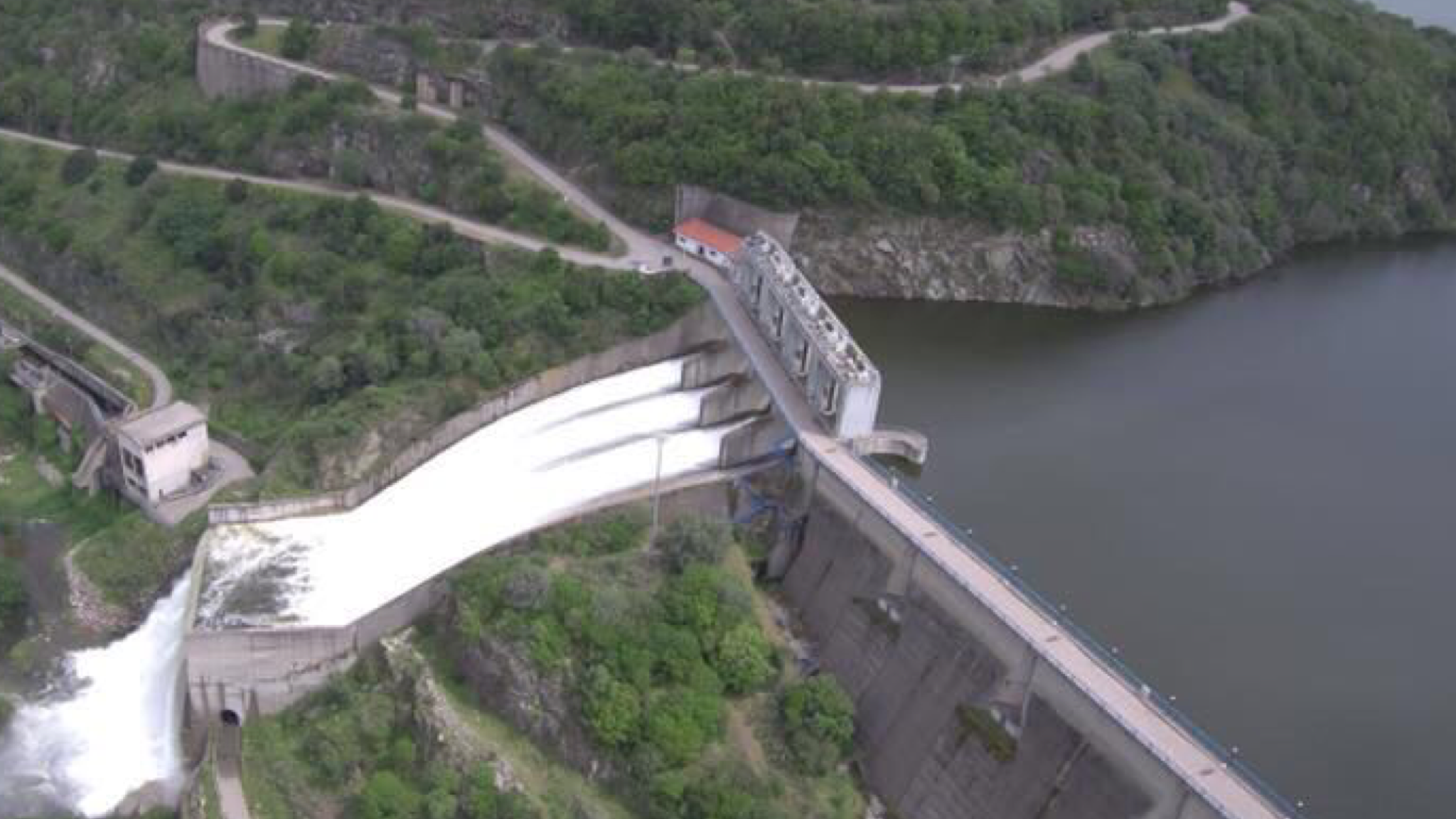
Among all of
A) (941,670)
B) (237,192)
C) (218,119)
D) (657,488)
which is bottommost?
(941,670)

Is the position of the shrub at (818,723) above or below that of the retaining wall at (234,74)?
below

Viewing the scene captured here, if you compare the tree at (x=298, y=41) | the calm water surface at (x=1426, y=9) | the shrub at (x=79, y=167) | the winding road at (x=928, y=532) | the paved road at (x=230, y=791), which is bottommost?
the paved road at (x=230, y=791)

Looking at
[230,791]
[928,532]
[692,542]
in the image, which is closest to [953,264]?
[928,532]

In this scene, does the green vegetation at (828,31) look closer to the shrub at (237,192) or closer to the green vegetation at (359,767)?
the shrub at (237,192)

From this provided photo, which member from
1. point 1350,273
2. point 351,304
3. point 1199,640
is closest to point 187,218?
point 351,304

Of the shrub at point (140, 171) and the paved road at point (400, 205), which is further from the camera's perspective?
the shrub at point (140, 171)

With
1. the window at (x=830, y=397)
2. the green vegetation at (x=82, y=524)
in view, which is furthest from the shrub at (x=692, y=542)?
the green vegetation at (x=82, y=524)

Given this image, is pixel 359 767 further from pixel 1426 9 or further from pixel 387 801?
pixel 1426 9
